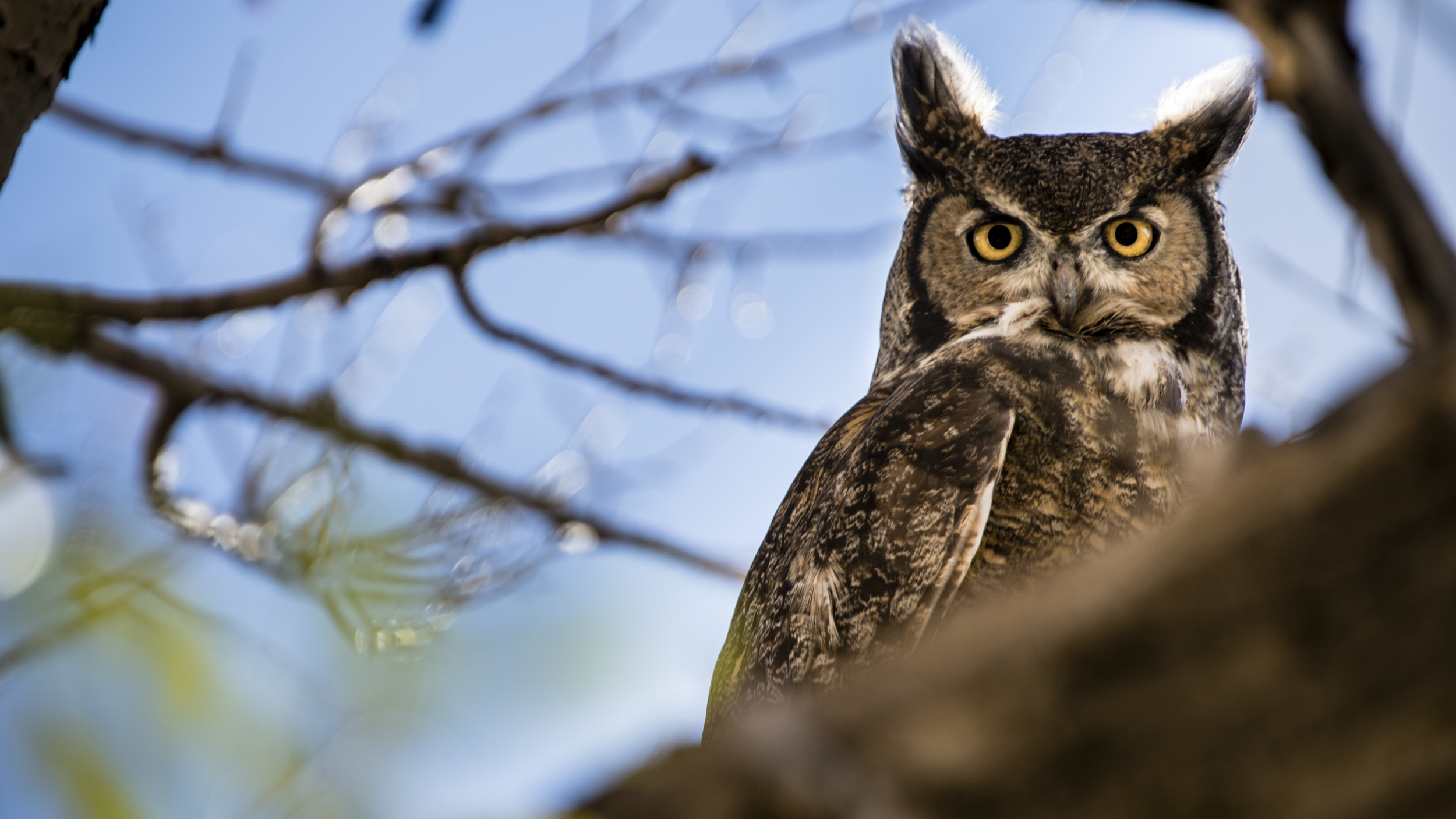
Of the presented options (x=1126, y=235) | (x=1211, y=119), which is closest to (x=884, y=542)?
(x=1126, y=235)

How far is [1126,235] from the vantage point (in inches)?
97.9

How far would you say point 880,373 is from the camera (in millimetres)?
2811

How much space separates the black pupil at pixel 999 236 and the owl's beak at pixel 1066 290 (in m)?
0.15

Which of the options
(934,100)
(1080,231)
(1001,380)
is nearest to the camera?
(1001,380)

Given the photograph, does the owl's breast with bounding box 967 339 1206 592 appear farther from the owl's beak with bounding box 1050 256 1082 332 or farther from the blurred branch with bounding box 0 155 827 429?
the blurred branch with bounding box 0 155 827 429

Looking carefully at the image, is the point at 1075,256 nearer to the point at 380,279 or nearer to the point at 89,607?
the point at 380,279

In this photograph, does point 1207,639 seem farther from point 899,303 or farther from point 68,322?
point 899,303

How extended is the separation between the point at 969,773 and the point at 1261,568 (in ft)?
0.50

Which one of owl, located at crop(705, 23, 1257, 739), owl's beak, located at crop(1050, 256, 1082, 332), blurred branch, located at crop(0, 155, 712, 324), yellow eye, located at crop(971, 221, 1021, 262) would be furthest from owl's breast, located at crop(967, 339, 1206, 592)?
blurred branch, located at crop(0, 155, 712, 324)

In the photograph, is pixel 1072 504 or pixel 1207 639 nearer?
pixel 1207 639

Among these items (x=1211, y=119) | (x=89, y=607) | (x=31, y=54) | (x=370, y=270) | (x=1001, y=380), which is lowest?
(x=89, y=607)

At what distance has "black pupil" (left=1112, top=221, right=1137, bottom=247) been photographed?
2473mm

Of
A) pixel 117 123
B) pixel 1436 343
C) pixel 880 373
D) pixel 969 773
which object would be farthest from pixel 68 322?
pixel 1436 343

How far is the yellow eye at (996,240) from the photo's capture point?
8.23 feet
